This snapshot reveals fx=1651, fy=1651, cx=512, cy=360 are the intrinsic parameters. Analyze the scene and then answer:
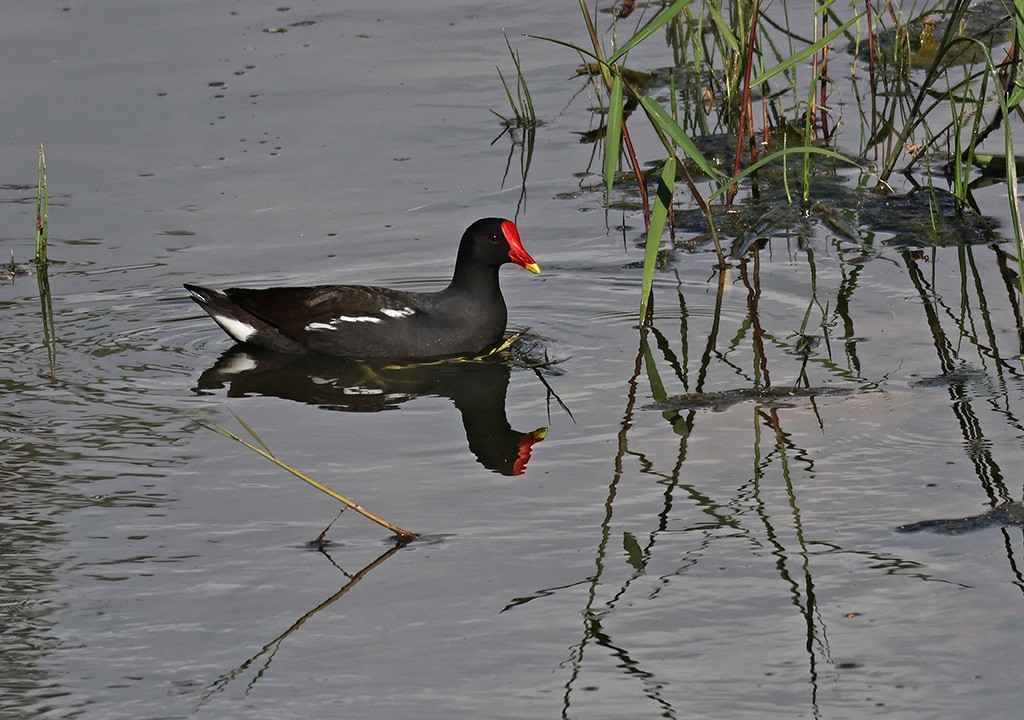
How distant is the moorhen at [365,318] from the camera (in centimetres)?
717

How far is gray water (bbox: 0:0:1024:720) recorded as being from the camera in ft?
13.3

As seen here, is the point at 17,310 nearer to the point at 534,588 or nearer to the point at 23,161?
the point at 23,161

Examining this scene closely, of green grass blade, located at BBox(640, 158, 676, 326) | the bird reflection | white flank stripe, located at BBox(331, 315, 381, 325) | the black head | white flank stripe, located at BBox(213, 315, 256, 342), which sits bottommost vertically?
the bird reflection

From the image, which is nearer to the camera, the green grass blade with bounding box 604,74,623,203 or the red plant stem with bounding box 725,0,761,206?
the green grass blade with bounding box 604,74,623,203

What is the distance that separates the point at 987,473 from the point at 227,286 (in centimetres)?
396

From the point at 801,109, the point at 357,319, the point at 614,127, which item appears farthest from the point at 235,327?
the point at 801,109

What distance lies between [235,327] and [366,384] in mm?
761

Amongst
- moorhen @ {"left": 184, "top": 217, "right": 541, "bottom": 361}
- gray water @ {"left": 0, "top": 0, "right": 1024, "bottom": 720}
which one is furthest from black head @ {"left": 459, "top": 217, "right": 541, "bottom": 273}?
gray water @ {"left": 0, "top": 0, "right": 1024, "bottom": 720}

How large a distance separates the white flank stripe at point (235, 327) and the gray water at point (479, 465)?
0.16 m

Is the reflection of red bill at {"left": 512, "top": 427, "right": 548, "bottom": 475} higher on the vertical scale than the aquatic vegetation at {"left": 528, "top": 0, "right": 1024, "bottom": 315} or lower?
lower

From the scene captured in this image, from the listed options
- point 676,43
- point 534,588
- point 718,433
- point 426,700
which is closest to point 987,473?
point 718,433

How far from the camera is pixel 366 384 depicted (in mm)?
6844

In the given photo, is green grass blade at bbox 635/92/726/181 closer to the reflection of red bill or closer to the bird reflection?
the bird reflection

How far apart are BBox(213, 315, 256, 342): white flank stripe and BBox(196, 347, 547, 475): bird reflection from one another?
0.10 m
